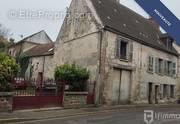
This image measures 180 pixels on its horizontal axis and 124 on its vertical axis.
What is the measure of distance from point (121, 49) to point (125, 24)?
2.77 meters

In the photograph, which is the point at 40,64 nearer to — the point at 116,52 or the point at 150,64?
the point at 150,64

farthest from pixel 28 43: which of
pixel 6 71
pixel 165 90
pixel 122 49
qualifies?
pixel 6 71

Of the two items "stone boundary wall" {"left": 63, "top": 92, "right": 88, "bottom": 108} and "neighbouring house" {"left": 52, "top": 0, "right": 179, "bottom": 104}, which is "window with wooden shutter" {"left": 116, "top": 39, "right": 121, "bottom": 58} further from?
"stone boundary wall" {"left": 63, "top": 92, "right": 88, "bottom": 108}

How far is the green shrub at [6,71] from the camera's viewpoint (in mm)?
12906

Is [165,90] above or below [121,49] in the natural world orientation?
below

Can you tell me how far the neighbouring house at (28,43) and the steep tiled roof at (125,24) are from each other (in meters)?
18.6

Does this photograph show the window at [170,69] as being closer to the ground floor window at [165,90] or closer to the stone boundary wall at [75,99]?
the ground floor window at [165,90]

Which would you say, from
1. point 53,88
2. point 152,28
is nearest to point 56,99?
point 53,88

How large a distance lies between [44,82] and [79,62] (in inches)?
265

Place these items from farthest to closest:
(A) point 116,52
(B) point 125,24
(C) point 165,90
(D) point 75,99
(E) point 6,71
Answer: (C) point 165,90 → (B) point 125,24 → (A) point 116,52 → (D) point 75,99 → (E) point 6,71

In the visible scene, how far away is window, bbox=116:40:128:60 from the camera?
20938 mm

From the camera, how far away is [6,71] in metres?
13.0

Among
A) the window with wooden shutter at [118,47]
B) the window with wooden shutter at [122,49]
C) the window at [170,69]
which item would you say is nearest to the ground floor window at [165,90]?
the window at [170,69]

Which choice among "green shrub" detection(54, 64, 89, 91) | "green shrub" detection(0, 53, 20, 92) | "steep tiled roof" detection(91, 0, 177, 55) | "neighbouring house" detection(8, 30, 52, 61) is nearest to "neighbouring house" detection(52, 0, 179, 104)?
"steep tiled roof" detection(91, 0, 177, 55)
